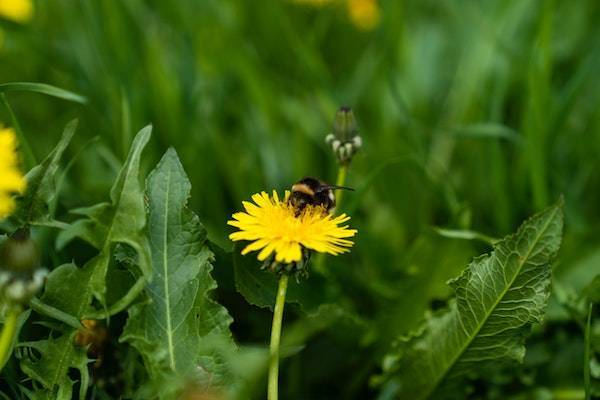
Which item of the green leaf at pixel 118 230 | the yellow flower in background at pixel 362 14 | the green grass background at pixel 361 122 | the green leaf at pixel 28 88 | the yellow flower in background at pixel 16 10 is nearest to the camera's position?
the green leaf at pixel 118 230

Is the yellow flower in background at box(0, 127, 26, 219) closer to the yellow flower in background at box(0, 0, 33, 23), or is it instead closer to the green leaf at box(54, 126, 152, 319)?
the green leaf at box(54, 126, 152, 319)

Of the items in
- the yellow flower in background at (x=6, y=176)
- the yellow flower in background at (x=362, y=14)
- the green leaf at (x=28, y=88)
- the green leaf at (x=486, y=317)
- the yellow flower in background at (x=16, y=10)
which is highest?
the yellow flower in background at (x=362, y=14)

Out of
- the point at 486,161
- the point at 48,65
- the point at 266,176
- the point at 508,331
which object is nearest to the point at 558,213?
the point at 508,331

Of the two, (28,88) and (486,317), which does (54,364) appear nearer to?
(28,88)

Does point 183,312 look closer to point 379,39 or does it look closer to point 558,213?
point 558,213

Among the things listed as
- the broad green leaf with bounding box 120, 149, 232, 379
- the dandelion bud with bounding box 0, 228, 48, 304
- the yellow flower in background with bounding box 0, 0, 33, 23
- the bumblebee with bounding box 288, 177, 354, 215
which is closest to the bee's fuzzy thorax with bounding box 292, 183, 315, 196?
the bumblebee with bounding box 288, 177, 354, 215

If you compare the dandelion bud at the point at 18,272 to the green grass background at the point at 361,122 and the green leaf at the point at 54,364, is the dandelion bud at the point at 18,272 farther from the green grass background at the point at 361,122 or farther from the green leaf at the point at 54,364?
the green grass background at the point at 361,122

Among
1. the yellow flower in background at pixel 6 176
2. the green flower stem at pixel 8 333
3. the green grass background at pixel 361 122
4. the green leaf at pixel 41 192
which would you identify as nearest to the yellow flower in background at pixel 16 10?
the green grass background at pixel 361 122
